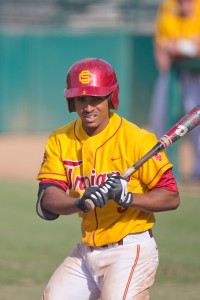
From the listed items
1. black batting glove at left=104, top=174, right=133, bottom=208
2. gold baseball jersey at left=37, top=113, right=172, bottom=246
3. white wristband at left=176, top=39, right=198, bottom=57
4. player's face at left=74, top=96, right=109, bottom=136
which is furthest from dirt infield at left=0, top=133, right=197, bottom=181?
black batting glove at left=104, top=174, right=133, bottom=208

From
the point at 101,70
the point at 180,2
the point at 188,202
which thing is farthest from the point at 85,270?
the point at 180,2

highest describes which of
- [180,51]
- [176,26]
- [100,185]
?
[176,26]

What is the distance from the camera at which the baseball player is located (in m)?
5.06

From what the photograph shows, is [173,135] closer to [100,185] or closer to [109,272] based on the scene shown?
[100,185]

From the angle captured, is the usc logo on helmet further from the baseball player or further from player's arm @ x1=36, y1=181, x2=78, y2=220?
player's arm @ x1=36, y1=181, x2=78, y2=220

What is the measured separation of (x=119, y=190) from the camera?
4.78m

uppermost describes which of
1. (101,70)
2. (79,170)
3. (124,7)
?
(124,7)

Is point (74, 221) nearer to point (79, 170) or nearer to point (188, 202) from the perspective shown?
point (188, 202)

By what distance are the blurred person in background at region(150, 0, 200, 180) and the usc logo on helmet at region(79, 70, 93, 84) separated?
7775 millimetres

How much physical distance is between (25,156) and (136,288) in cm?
1093

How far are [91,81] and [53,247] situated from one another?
425cm

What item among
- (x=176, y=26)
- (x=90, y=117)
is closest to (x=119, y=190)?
Answer: (x=90, y=117)

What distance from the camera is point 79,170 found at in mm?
5258

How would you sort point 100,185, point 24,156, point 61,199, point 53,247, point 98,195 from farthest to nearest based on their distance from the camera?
point 24,156 → point 53,247 → point 61,199 → point 100,185 → point 98,195
